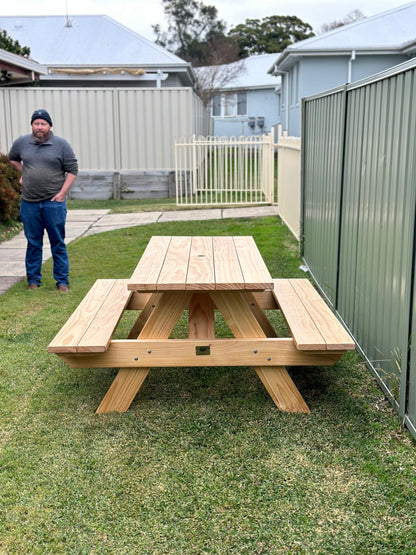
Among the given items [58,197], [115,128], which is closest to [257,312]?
[58,197]

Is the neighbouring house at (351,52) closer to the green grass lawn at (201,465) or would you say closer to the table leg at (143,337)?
the green grass lawn at (201,465)

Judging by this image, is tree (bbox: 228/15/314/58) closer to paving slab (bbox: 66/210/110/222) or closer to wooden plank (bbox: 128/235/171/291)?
paving slab (bbox: 66/210/110/222)

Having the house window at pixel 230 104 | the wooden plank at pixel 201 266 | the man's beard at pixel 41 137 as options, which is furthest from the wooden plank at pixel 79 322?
the house window at pixel 230 104

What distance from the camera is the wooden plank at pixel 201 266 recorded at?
3621 mm

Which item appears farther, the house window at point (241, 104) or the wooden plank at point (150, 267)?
the house window at point (241, 104)

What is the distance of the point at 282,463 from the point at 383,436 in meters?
0.60

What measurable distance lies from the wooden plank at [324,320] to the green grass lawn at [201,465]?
47 centimetres

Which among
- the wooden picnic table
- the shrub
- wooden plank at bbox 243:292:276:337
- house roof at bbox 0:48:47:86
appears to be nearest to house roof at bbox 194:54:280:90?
house roof at bbox 0:48:47:86

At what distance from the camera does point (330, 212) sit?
Answer: 5.68m

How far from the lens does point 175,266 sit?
162 inches

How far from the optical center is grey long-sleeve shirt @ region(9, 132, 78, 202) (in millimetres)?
6484

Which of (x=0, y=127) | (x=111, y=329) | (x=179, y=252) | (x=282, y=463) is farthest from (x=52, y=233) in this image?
(x=0, y=127)

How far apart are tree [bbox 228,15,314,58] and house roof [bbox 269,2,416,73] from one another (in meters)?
30.5

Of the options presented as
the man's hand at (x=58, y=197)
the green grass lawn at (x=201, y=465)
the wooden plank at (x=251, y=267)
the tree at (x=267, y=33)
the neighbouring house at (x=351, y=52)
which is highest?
the tree at (x=267, y=33)
